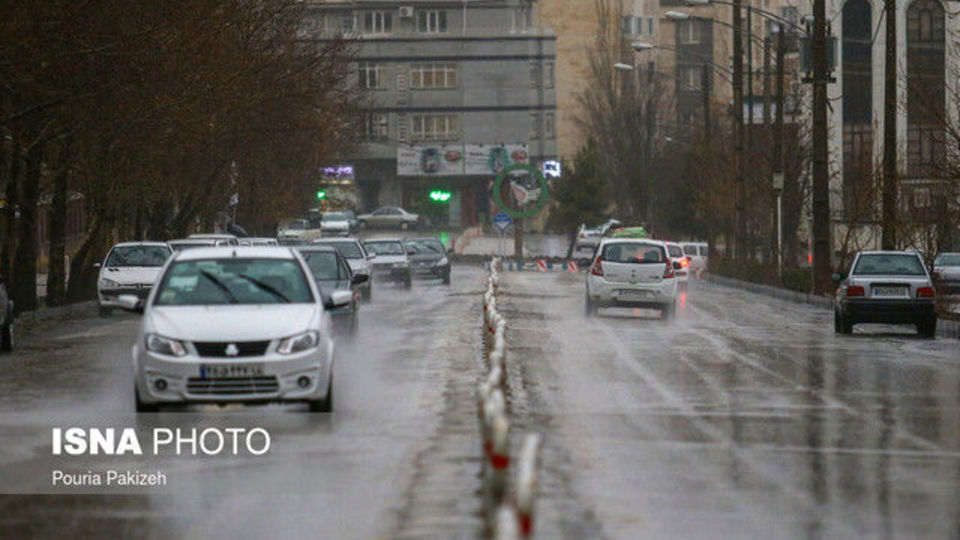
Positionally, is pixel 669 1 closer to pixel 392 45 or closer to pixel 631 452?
pixel 392 45

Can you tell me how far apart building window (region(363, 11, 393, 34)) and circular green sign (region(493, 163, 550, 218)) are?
163ft

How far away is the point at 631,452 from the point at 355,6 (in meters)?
116

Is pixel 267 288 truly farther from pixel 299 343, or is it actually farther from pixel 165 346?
pixel 165 346

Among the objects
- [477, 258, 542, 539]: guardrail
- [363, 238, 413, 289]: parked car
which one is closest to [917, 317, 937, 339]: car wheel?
[477, 258, 542, 539]: guardrail

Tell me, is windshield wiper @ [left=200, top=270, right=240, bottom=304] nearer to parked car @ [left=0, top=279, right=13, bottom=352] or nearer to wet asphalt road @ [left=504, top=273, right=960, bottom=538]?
wet asphalt road @ [left=504, top=273, right=960, bottom=538]

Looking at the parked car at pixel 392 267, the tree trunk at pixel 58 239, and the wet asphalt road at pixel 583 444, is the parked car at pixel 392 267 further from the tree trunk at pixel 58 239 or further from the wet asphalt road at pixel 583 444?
the wet asphalt road at pixel 583 444

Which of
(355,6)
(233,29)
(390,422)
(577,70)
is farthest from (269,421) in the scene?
(577,70)

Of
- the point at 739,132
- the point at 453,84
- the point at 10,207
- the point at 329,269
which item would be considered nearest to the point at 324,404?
the point at 329,269

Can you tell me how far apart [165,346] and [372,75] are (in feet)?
377

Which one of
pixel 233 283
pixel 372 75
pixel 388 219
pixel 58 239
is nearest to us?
pixel 233 283

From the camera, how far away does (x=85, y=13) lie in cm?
3241

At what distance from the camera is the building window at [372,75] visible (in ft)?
427

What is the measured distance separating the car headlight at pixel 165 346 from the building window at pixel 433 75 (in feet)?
373

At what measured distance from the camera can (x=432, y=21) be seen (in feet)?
425
